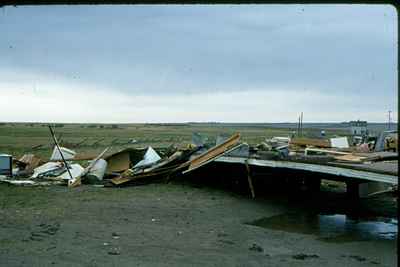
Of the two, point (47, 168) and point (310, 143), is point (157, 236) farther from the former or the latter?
point (47, 168)

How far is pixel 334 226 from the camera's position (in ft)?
39.6

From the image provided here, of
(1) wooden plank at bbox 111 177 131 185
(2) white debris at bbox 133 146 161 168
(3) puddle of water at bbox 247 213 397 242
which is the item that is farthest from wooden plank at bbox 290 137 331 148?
(1) wooden plank at bbox 111 177 131 185

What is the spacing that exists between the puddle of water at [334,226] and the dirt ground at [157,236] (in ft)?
1.06

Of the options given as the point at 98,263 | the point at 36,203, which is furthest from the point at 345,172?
the point at 36,203

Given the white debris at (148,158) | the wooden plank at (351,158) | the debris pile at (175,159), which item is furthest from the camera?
the white debris at (148,158)

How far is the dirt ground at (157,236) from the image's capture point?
26.9 feet

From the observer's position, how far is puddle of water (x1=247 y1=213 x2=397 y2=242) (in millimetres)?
10874

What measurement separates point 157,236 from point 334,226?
4.58 m

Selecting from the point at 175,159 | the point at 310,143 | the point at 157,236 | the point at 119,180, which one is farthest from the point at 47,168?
the point at 157,236

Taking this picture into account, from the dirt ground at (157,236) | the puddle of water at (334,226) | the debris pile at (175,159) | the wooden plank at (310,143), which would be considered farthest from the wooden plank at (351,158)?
the wooden plank at (310,143)

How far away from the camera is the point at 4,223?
10.8 m

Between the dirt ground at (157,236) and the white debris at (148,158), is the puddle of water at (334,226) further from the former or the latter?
the white debris at (148,158)

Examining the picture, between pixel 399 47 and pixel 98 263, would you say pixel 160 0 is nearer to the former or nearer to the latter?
pixel 399 47

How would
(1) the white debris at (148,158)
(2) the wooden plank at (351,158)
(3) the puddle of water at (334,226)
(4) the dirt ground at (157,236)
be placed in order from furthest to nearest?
(1) the white debris at (148,158)
(2) the wooden plank at (351,158)
(3) the puddle of water at (334,226)
(4) the dirt ground at (157,236)
